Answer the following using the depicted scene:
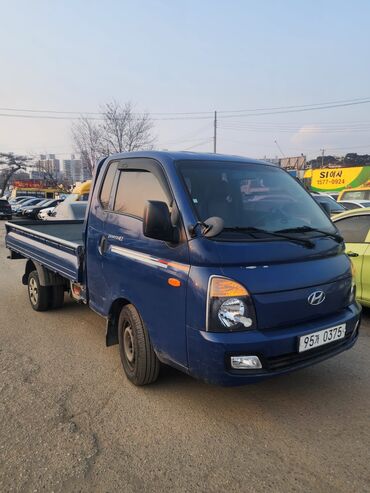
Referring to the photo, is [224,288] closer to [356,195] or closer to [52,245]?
[52,245]

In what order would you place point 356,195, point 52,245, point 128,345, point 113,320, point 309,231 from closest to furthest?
point 309,231, point 128,345, point 113,320, point 52,245, point 356,195

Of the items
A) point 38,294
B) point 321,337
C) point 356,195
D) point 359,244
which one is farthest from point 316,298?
point 356,195

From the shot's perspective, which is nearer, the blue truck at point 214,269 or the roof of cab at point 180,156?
the blue truck at point 214,269

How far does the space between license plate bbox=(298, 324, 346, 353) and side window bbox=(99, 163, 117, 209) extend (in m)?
2.26

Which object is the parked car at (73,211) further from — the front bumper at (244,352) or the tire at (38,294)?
the front bumper at (244,352)

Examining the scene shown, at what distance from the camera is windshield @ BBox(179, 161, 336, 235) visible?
322 centimetres

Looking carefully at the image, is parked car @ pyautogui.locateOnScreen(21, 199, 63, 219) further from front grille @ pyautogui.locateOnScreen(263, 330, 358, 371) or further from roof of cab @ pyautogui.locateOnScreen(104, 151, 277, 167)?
front grille @ pyautogui.locateOnScreen(263, 330, 358, 371)

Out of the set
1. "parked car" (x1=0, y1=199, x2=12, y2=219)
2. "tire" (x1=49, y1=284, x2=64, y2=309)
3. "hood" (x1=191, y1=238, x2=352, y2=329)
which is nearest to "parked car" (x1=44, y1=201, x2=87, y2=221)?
"tire" (x1=49, y1=284, x2=64, y2=309)

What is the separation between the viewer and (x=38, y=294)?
591 cm

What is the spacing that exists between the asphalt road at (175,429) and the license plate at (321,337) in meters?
0.61

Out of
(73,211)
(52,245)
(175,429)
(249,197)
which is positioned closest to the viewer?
(175,429)

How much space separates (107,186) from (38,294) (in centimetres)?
262

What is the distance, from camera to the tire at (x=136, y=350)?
3381 millimetres

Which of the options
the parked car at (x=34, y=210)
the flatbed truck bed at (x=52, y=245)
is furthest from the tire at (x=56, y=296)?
the parked car at (x=34, y=210)
